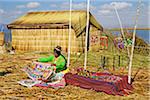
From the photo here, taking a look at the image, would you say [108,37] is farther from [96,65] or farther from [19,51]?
[96,65]

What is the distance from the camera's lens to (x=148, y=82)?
9.26 metres

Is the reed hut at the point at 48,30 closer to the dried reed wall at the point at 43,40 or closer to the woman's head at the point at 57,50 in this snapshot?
the dried reed wall at the point at 43,40

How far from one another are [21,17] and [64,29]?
458 centimetres

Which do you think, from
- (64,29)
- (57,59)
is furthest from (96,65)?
(64,29)

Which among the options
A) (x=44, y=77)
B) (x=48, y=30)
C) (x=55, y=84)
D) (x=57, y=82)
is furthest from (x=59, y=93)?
(x=48, y=30)

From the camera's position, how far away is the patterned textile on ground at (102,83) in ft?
25.0

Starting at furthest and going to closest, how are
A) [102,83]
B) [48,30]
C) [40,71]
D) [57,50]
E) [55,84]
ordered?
[48,30] → [40,71] → [57,50] → [55,84] → [102,83]

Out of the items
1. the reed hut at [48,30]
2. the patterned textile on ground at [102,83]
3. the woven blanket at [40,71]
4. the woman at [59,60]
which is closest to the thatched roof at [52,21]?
the reed hut at [48,30]

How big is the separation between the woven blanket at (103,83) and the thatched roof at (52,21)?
29.5ft

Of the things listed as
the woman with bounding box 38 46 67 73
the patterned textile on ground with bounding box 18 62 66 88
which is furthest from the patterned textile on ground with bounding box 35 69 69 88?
the woman with bounding box 38 46 67 73

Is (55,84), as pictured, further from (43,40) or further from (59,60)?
(43,40)

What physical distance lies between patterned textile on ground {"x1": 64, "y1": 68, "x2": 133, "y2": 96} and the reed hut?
354 inches

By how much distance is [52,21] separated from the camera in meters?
18.5

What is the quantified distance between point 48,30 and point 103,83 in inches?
440
